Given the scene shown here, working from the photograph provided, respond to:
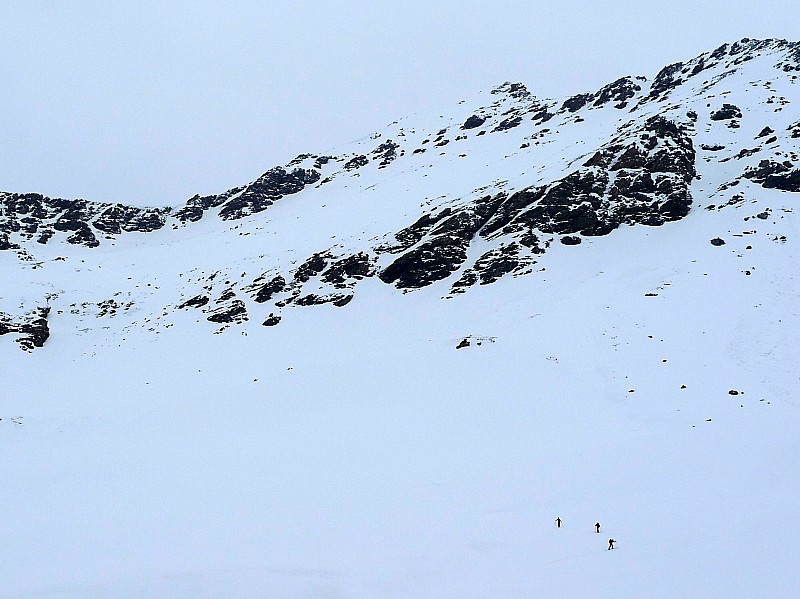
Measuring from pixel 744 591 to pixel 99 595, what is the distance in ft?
53.7

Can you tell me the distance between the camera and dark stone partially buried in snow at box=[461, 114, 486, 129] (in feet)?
294

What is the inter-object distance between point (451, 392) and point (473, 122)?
7719cm

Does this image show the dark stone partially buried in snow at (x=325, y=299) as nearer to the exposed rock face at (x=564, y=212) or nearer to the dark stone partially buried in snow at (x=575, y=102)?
the exposed rock face at (x=564, y=212)

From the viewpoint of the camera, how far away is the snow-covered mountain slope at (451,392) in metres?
13.9

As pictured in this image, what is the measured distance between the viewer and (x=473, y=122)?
90.6 metres

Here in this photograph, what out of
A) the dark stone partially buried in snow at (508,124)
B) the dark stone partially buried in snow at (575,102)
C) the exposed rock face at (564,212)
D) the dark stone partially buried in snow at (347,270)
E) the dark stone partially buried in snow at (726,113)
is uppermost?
the dark stone partially buried in snow at (575,102)

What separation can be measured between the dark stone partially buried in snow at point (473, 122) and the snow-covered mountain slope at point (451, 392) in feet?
113

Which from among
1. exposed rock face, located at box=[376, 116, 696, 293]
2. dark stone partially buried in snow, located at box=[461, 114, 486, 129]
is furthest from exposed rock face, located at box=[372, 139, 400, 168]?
exposed rock face, located at box=[376, 116, 696, 293]

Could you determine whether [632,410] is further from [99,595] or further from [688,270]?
[99,595]

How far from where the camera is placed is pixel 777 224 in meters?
32.8

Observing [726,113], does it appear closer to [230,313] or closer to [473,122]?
[473,122]

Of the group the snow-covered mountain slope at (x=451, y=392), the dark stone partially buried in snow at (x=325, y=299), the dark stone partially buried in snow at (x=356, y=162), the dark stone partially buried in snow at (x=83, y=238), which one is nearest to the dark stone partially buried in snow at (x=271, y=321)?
the snow-covered mountain slope at (x=451, y=392)

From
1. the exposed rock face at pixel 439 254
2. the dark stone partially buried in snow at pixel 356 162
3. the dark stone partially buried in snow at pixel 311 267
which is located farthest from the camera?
the dark stone partially buried in snow at pixel 356 162

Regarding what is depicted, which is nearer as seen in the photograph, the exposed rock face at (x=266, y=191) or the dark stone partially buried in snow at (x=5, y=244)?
the dark stone partially buried in snow at (x=5, y=244)
